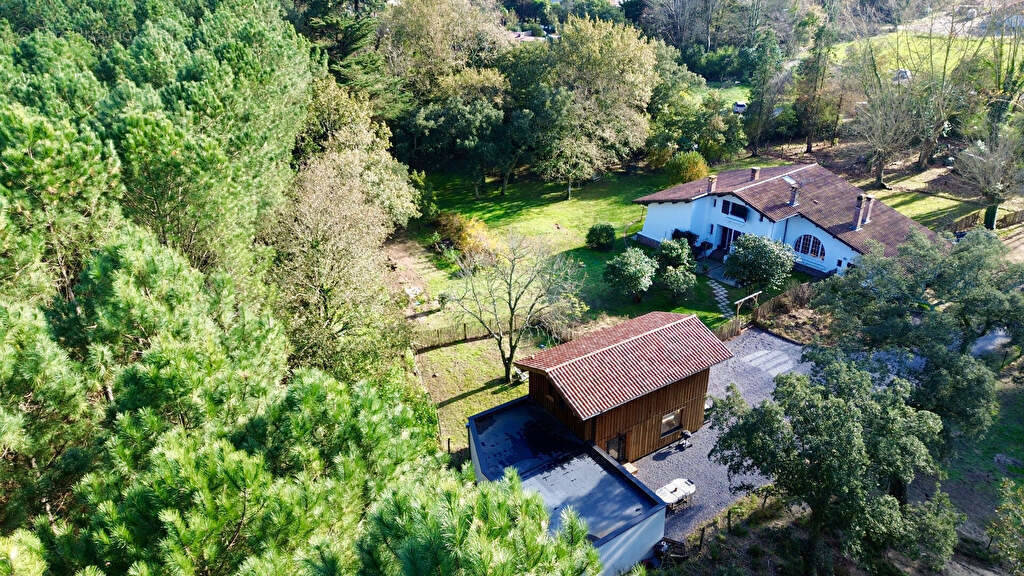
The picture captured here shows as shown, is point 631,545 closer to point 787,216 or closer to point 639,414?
point 639,414

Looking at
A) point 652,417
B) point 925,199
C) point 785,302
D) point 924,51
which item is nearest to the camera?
point 652,417

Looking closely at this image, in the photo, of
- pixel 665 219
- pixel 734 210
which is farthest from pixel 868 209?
pixel 665 219

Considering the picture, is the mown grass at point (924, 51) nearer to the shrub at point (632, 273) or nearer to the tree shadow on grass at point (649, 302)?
the tree shadow on grass at point (649, 302)

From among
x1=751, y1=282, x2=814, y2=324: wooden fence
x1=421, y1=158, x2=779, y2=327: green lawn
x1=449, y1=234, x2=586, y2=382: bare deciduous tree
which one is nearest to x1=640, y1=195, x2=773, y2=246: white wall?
x1=421, y1=158, x2=779, y2=327: green lawn

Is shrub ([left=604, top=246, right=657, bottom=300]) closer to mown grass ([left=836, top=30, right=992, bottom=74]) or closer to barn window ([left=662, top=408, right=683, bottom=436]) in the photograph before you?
barn window ([left=662, top=408, right=683, bottom=436])

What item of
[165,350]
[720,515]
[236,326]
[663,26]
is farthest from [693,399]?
[663,26]

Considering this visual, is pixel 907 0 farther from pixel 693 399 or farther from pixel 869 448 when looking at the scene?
pixel 869 448

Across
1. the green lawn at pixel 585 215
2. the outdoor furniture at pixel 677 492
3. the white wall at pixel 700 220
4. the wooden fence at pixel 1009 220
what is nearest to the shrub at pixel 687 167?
the green lawn at pixel 585 215

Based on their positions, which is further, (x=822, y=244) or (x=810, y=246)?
(x=810, y=246)
